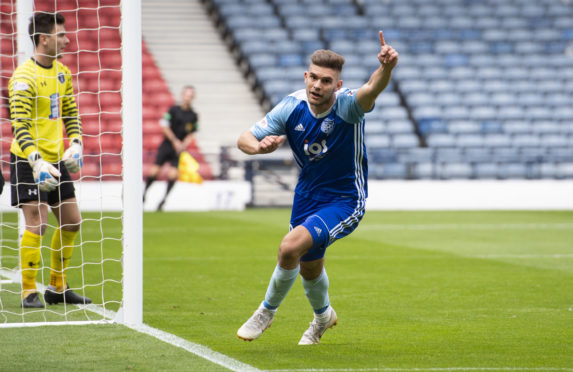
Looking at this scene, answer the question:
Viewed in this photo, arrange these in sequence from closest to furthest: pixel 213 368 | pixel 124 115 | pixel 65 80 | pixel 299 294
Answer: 1. pixel 213 368
2. pixel 124 115
3. pixel 65 80
4. pixel 299 294

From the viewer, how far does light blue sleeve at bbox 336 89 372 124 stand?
4.78 metres

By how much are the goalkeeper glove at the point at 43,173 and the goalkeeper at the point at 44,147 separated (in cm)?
2

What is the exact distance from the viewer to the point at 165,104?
21.0 metres

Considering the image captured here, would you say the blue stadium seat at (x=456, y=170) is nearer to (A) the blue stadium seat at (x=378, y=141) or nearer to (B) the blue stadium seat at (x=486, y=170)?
(B) the blue stadium seat at (x=486, y=170)

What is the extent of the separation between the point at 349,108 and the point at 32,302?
2896 millimetres

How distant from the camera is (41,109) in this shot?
243 inches

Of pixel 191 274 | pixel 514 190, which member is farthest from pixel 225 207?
pixel 191 274

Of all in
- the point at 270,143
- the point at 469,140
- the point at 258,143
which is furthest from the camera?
the point at 469,140

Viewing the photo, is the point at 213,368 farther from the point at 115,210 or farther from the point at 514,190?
the point at 514,190

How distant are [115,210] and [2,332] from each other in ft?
39.4

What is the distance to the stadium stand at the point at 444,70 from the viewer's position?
2050cm

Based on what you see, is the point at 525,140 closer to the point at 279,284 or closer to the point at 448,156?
the point at 448,156

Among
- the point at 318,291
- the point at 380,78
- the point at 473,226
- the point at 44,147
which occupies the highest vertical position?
the point at 380,78

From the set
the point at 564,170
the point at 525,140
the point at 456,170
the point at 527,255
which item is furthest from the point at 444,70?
the point at 527,255
